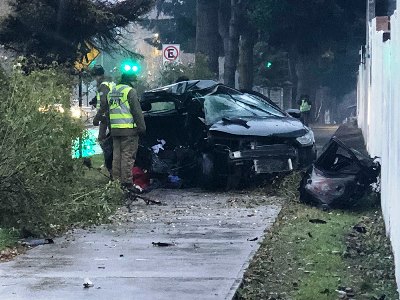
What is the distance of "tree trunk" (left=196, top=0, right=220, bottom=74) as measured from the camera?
35250 millimetres

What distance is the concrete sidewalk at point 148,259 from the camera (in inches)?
309

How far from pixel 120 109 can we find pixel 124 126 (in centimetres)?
23

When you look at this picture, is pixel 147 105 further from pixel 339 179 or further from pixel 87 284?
pixel 87 284

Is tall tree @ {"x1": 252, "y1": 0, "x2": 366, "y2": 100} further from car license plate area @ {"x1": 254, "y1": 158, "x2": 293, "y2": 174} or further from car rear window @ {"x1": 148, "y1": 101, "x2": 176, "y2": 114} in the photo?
car license plate area @ {"x1": 254, "y1": 158, "x2": 293, "y2": 174}

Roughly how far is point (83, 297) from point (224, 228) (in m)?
4.06

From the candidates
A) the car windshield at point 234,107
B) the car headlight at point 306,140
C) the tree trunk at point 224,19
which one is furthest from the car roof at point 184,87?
the tree trunk at point 224,19

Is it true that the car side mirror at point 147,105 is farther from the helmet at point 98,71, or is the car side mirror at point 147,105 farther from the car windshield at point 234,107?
the helmet at point 98,71

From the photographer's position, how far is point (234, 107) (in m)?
16.6

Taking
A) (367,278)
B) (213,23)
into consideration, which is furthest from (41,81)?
Result: (213,23)

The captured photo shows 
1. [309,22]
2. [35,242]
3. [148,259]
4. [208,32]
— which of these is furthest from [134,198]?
[309,22]

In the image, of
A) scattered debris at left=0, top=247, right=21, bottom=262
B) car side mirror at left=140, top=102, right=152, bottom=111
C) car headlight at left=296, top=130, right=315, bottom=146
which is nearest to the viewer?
scattered debris at left=0, top=247, right=21, bottom=262

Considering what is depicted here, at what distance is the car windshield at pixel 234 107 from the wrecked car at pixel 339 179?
224 cm

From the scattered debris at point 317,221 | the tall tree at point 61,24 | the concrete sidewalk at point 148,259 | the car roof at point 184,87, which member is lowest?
the scattered debris at point 317,221

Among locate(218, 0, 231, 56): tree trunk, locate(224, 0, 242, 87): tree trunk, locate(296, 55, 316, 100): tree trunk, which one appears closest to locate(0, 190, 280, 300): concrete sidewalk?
locate(224, 0, 242, 87): tree trunk
